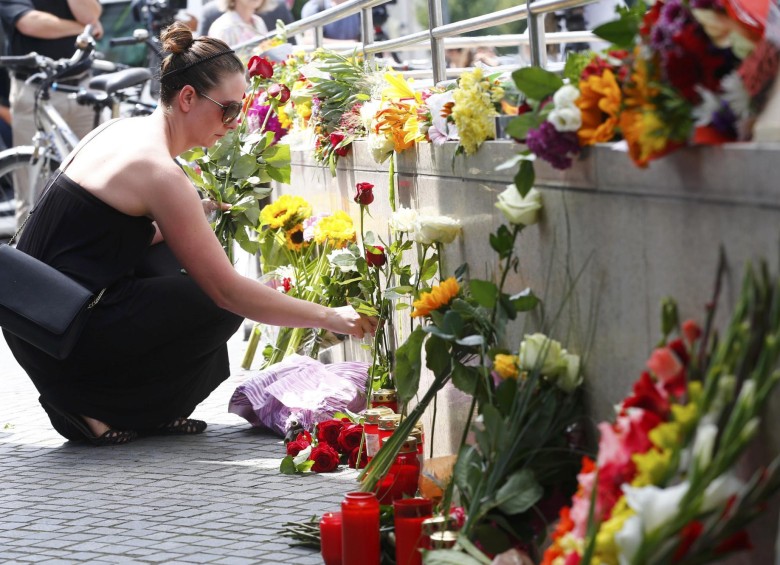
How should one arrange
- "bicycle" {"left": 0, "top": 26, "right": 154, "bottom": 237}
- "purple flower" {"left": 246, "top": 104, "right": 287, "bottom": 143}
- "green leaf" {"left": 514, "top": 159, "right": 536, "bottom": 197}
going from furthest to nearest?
"bicycle" {"left": 0, "top": 26, "right": 154, "bottom": 237}, "purple flower" {"left": 246, "top": 104, "right": 287, "bottom": 143}, "green leaf" {"left": 514, "top": 159, "right": 536, "bottom": 197}

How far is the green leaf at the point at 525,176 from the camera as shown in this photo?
2.76m

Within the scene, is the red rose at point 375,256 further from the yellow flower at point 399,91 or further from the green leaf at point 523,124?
the green leaf at point 523,124

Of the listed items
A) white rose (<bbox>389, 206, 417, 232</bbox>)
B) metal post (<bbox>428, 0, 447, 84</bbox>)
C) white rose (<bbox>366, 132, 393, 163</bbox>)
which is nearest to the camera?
white rose (<bbox>389, 206, 417, 232</bbox>)

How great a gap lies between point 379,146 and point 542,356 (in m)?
1.71

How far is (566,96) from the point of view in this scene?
2.49 meters

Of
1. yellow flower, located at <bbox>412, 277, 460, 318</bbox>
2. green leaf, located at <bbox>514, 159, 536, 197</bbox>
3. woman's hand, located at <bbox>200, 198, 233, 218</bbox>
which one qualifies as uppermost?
green leaf, located at <bbox>514, 159, 536, 197</bbox>

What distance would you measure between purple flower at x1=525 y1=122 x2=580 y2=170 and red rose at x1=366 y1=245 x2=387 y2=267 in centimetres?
164

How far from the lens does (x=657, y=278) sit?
233cm

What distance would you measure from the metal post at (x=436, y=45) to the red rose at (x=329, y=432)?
4.13ft

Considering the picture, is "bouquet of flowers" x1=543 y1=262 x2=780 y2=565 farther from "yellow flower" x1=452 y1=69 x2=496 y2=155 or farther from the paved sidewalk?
the paved sidewalk

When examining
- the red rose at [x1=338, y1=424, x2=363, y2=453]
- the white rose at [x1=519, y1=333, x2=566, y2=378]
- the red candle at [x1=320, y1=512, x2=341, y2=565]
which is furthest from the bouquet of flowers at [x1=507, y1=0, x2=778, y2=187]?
the red rose at [x1=338, y1=424, x2=363, y2=453]

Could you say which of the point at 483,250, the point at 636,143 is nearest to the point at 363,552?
the point at 483,250

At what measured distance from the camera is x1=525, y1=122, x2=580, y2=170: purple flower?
2.53m

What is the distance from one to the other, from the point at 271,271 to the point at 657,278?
3537 mm
